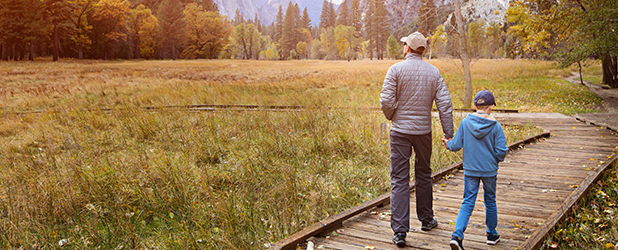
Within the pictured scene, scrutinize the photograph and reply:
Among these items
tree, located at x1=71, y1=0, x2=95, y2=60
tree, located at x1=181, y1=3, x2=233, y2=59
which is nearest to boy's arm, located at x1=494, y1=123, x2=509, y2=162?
tree, located at x1=71, y1=0, x2=95, y2=60

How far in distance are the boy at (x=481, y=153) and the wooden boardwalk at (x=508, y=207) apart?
1.04ft

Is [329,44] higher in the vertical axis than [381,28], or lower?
lower

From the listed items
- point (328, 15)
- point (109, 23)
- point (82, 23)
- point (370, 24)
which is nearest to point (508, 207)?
point (82, 23)

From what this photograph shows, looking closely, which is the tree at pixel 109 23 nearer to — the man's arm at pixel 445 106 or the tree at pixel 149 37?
the tree at pixel 149 37

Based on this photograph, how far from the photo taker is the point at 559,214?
412cm

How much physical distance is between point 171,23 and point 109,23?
10.8 metres

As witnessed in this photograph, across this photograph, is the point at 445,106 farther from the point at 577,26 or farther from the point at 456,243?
the point at 577,26

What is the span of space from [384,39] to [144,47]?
6112 cm

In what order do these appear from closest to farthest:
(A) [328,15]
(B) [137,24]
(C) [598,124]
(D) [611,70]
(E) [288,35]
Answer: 1. (C) [598,124]
2. (D) [611,70]
3. (B) [137,24]
4. (E) [288,35]
5. (A) [328,15]

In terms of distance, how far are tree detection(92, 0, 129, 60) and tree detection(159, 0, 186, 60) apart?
735 centimetres

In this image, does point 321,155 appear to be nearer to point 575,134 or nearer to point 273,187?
point 273,187

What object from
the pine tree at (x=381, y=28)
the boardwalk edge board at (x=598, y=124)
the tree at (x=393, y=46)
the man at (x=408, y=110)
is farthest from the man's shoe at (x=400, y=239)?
the pine tree at (x=381, y=28)

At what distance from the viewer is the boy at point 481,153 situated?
343 cm

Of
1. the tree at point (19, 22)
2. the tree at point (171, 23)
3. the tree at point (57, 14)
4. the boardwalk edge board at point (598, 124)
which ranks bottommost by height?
the boardwalk edge board at point (598, 124)
